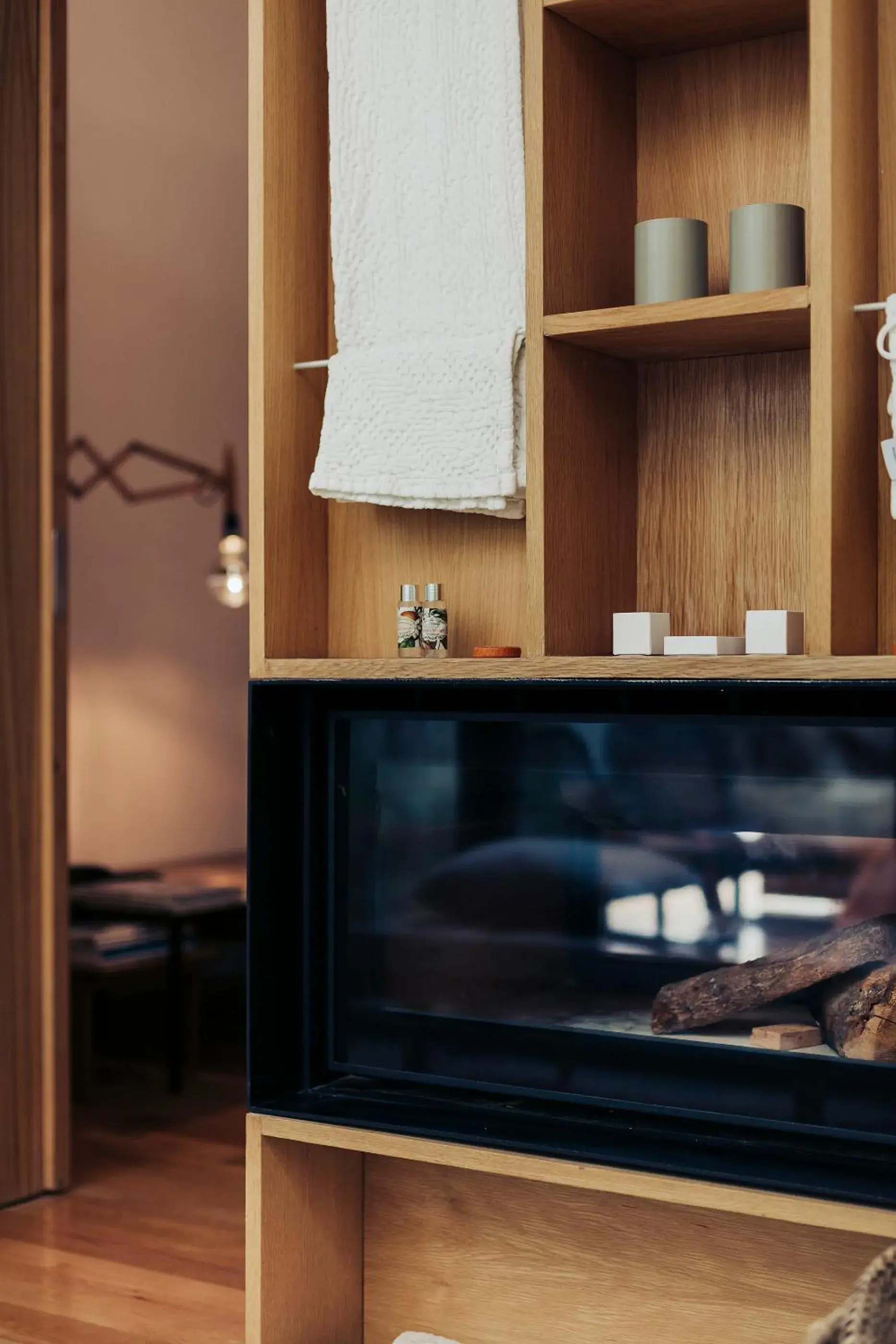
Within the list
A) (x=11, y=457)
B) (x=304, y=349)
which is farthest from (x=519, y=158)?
(x=11, y=457)

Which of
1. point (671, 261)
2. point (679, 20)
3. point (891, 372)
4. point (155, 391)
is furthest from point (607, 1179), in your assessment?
point (155, 391)

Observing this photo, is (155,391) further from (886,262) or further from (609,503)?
(886,262)

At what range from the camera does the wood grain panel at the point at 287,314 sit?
2240mm

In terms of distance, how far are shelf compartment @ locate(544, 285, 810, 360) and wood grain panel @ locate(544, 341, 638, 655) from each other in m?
0.05

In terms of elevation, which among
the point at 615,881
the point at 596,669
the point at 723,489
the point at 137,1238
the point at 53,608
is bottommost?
the point at 137,1238

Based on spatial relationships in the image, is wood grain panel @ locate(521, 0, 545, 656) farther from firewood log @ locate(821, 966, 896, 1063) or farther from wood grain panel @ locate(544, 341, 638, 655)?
firewood log @ locate(821, 966, 896, 1063)

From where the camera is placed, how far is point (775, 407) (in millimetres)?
2068

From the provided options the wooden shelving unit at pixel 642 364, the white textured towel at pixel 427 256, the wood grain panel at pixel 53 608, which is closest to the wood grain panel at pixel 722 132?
the wooden shelving unit at pixel 642 364

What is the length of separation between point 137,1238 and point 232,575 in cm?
216

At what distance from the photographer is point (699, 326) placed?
194 centimetres

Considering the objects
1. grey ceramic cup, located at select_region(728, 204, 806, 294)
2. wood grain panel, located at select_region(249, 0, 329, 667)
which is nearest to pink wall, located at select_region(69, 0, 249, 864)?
wood grain panel, located at select_region(249, 0, 329, 667)

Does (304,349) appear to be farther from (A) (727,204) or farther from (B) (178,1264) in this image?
(B) (178,1264)

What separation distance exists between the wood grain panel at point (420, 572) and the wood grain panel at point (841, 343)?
0.50 m

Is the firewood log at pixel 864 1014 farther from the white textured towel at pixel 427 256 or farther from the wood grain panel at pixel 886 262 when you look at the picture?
the white textured towel at pixel 427 256
